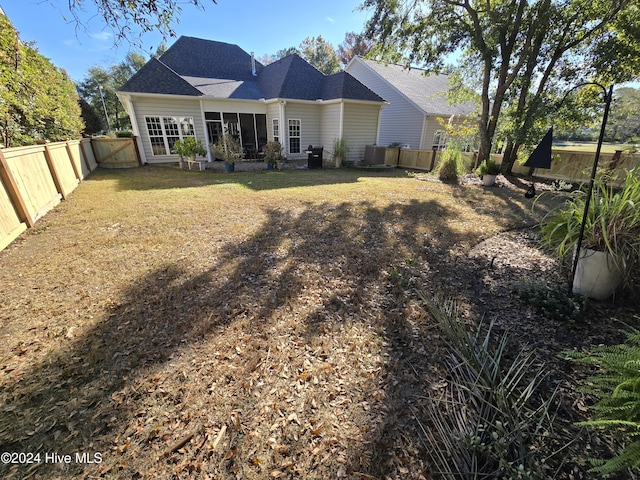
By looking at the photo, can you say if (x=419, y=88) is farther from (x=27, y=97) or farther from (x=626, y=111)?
(x=27, y=97)

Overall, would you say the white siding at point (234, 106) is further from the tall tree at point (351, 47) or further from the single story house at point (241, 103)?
the tall tree at point (351, 47)

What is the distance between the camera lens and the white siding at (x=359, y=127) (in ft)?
44.4

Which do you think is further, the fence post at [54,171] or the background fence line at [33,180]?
the fence post at [54,171]

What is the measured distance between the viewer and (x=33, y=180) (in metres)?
5.05

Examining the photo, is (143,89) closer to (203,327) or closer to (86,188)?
(86,188)

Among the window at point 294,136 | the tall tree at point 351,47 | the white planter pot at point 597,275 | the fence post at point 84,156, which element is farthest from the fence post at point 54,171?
the tall tree at point 351,47

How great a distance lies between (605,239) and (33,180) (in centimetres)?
846

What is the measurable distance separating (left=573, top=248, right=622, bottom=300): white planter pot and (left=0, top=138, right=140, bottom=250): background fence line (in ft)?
24.1

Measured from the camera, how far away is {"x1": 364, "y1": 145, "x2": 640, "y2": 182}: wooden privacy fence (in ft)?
29.1

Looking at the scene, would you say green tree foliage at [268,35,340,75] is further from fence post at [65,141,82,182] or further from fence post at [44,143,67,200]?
fence post at [44,143,67,200]

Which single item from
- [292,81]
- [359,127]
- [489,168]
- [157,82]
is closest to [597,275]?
[489,168]

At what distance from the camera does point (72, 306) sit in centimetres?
282

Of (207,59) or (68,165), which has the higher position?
(207,59)

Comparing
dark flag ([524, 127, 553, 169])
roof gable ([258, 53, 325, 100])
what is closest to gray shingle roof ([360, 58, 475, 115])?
roof gable ([258, 53, 325, 100])
